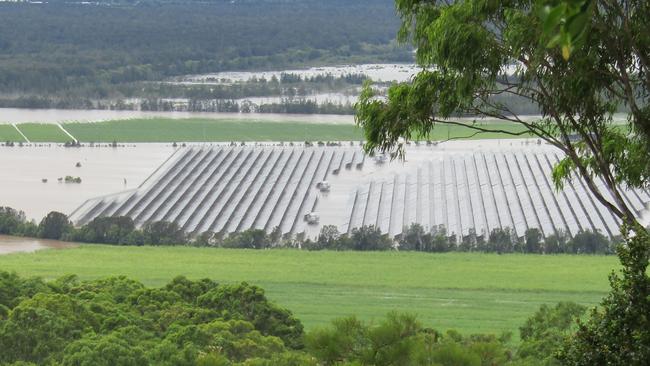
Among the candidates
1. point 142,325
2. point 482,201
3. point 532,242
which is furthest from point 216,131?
point 142,325

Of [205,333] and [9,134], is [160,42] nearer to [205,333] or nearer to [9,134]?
[9,134]

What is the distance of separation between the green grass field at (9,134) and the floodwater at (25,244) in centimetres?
1618

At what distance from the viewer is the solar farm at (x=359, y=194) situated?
103 feet

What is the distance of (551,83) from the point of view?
738 cm

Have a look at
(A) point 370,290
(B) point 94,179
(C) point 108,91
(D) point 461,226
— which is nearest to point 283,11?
(C) point 108,91

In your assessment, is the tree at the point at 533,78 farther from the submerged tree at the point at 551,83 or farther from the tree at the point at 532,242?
the tree at the point at 532,242

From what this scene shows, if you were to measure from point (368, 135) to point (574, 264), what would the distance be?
19062 millimetres

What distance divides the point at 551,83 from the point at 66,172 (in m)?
33.2

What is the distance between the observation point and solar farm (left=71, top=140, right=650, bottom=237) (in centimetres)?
3150

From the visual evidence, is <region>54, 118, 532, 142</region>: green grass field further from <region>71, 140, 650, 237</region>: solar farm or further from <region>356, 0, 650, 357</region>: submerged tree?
<region>356, 0, 650, 357</region>: submerged tree

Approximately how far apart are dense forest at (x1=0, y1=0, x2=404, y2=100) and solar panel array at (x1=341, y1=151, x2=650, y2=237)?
27.1 meters

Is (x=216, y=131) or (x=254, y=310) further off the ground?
(x=216, y=131)

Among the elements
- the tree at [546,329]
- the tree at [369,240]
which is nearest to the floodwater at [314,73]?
the tree at [369,240]

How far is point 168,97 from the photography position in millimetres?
60594
